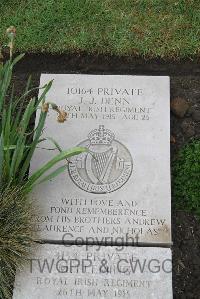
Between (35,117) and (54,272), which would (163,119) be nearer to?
(35,117)

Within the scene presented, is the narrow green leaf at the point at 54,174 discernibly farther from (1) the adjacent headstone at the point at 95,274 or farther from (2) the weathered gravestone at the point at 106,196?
(1) the adjacent headstone at the point at 95,274

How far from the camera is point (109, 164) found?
2861 millimetres

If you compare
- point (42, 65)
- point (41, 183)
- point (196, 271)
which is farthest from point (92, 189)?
point (42, 65)

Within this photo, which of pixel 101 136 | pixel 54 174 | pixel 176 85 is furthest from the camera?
pixel 176 85

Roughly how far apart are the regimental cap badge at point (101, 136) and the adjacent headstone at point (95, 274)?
0.63 meters

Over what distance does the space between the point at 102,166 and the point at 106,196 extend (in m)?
0.18

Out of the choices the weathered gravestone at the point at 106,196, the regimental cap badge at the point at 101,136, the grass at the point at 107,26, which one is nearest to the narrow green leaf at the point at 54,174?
the weathered gravestone at the point at 106,196

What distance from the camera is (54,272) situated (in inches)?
102

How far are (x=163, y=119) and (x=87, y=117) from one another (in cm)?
45

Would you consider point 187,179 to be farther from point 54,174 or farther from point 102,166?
point 54,174

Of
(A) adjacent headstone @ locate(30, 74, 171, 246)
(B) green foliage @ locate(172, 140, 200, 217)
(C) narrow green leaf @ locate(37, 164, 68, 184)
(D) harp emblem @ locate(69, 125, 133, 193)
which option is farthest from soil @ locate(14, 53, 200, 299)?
(C) narrow green leaf @ locate(37, 164, 68, 184)

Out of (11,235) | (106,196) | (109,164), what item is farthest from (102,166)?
(11,235)

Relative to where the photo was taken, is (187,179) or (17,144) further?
(187,179)

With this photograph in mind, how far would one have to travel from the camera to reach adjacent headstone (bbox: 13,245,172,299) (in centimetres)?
254
